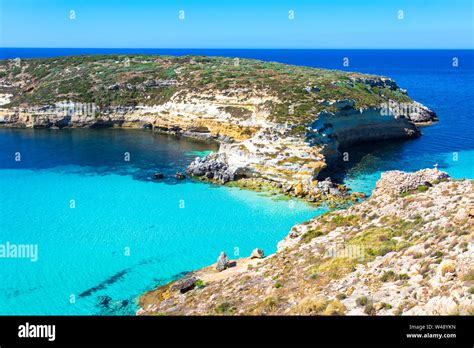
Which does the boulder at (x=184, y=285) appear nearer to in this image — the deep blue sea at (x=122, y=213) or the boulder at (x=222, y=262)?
the deep blue sea at (x=122, y=213)

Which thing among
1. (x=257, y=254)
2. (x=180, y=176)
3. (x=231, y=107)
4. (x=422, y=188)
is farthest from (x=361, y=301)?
(x=231, y=107)

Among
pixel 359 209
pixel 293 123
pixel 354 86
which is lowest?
pixel 359 209

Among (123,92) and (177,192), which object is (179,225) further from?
(123,92)

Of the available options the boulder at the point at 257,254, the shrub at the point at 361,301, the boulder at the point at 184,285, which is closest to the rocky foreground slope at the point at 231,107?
the boulder at the point at 257,254

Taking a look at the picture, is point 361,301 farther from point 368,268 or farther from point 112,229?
point 112,229

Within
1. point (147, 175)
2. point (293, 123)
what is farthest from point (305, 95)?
point (147, 175)
